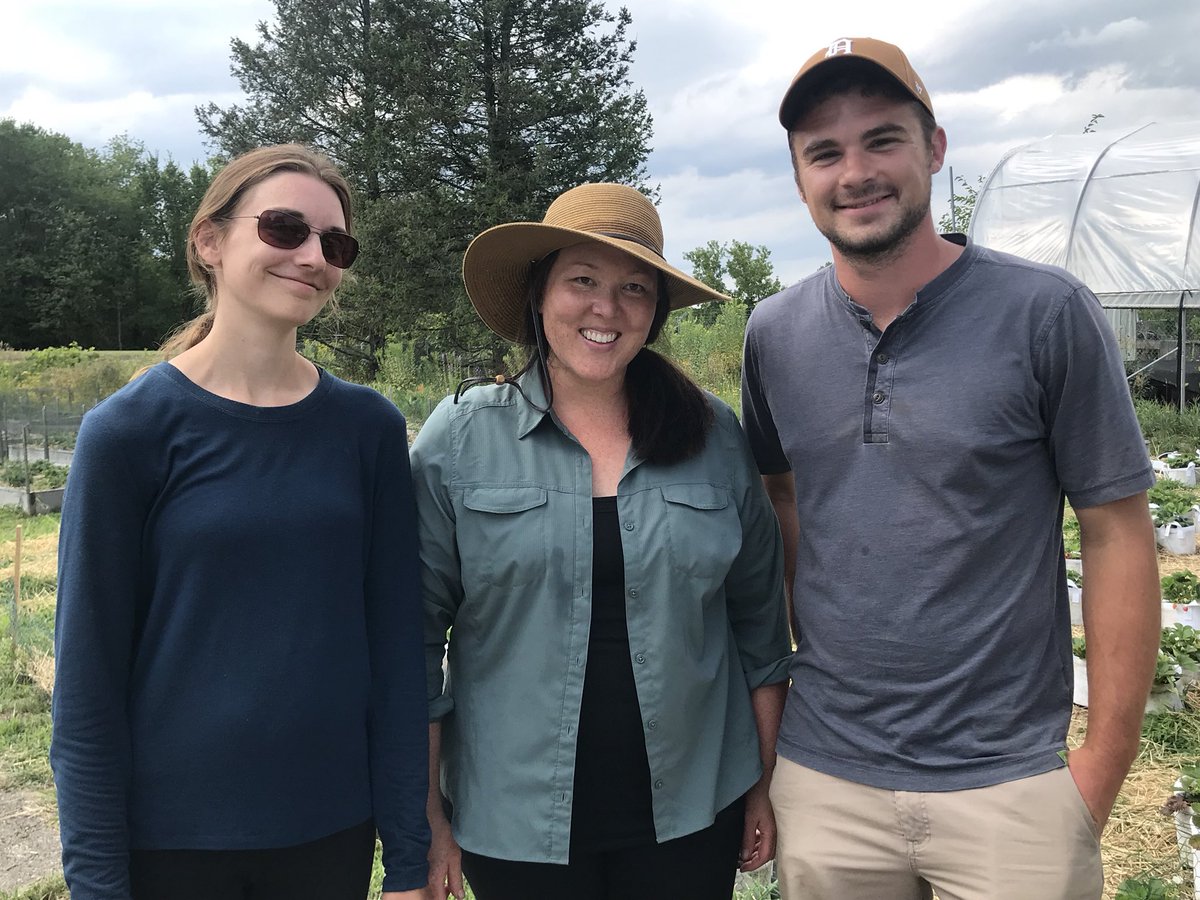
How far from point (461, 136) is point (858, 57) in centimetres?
1877

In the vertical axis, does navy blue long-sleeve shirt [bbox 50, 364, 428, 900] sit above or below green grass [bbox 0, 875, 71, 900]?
above

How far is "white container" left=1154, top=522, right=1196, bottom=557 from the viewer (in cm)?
690

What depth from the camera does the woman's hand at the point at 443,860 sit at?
5.94 feet

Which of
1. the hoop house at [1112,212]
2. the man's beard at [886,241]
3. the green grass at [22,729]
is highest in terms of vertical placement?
the hoop house at [1112,212]

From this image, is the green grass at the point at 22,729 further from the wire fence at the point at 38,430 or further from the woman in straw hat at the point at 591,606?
the wire fence at the point at 38,430

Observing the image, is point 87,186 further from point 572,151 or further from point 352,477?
point 352,477

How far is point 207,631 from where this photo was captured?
1.43 metres

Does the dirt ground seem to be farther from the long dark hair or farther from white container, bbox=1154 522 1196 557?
white container, bbox=1154 522 1196 557

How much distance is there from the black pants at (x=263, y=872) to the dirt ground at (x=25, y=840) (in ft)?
8.26

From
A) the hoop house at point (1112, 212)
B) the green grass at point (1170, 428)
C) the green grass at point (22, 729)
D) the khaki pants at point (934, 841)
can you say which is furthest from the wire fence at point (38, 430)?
the green grass at point (1170, 428)

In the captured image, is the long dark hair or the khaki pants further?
the long dark hair

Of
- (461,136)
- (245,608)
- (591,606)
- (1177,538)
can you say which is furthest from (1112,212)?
(245,608)

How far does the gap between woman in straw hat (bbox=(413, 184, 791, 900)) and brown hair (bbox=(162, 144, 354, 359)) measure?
0.39m

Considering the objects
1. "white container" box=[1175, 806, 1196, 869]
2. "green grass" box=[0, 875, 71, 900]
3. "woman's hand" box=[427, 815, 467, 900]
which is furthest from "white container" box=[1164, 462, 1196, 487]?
"green grass" box=[0, 875, 71, 900]
